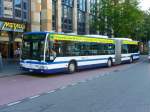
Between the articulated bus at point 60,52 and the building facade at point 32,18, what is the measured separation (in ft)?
21.2

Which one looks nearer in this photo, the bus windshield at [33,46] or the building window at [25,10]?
the bus windshield at [33,46]

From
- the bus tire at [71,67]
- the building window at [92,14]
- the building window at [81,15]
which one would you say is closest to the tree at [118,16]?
the building window at [92,14]

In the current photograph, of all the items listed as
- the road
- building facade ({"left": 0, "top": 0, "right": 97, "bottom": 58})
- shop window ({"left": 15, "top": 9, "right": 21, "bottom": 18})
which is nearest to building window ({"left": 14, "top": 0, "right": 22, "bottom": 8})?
building facade ({"left": 0, "top": 0, "right": 97, "bottom": 58})

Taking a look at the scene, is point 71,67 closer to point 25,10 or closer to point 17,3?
point 17,3

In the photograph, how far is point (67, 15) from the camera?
3712cm

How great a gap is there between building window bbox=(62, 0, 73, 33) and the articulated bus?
412 inches

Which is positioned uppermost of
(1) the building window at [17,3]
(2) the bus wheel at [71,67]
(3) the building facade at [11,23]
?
(1) the building window at [17,3]

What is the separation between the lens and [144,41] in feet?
242

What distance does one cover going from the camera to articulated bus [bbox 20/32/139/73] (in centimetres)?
1880

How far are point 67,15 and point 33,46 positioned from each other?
18188 millimetres

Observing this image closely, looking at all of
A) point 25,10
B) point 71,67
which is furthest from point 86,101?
point 25,10

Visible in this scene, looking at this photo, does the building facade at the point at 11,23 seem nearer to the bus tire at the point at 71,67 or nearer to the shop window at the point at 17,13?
the shop window at the point at 17,13

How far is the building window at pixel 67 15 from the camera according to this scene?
36.2 meters

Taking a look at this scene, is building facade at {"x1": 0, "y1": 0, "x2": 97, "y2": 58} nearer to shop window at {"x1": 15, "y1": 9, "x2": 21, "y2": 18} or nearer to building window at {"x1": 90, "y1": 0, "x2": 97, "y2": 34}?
shop window at {"x1": 15, "y1": 9, "x2": 21, "y2": 18}
